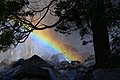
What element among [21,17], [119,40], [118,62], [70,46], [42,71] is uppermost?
[21,17]

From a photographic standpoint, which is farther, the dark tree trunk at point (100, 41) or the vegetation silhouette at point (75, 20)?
the dark tree trunk at point (100, 41)

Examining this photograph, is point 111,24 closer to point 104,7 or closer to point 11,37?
point 104,7

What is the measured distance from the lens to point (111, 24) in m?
4.76

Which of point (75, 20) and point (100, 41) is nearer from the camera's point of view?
point (75, 20)

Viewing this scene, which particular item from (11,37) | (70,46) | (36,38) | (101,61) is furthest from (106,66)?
(36,38)

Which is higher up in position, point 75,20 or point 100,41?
point 75,20

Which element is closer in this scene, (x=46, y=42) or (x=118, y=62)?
(x=118, y=62)

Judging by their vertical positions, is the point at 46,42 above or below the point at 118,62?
below

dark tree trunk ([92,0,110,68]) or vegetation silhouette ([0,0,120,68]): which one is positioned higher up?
vegetation silhouette ([0,0,120,68])

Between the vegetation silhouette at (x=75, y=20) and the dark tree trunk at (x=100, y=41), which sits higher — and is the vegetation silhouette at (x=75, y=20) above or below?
above

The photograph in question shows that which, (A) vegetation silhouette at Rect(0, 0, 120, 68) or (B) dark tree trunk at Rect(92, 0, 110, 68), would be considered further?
(B) dark tree trunk at Rect(92, 0, 110, 68)

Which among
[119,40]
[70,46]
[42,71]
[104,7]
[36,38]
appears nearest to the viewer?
[104,7]

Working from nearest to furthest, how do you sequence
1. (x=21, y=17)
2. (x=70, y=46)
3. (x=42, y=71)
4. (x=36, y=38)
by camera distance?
(x=21, y=17) → (x=42, y=71) → (x=70, y=46) → (x=36, y=38)

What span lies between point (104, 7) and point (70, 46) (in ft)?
47.7
